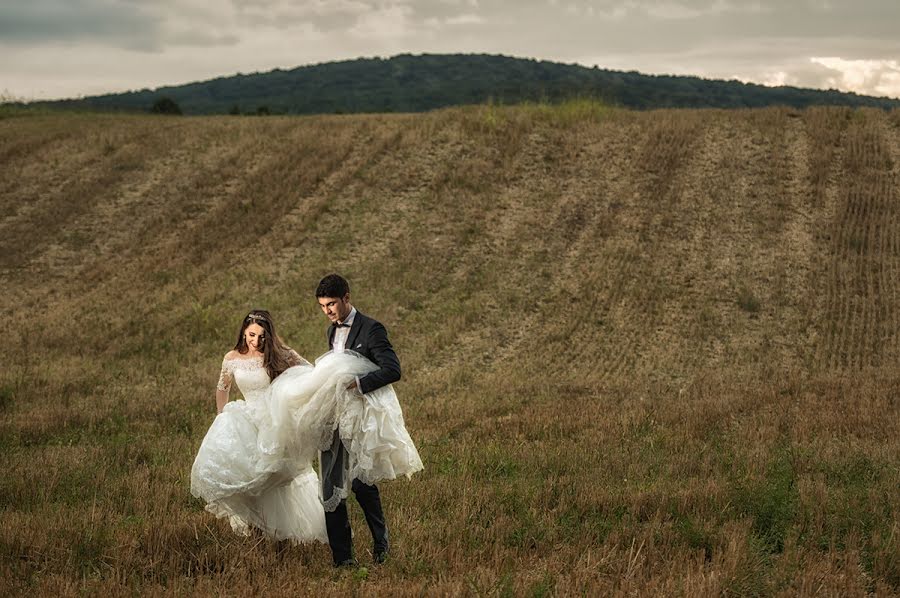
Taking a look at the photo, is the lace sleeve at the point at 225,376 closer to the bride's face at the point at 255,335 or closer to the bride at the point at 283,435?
the bride at the point at 283,435

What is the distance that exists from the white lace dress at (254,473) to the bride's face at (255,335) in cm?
15

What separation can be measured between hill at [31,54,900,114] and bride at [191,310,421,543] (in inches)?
3561

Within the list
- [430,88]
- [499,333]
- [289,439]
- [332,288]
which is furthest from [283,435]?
[430,88]

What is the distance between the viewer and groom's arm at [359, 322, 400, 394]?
682cm

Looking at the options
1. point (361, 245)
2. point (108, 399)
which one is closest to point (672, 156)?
point (361, 245)

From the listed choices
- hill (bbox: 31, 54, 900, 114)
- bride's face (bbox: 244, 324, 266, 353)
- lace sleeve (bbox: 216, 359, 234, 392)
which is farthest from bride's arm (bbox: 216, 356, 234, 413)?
hill (bbox: 31, 54, 900, 114)

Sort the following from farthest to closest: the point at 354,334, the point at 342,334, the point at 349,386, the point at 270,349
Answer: the point at 270,349 → the point at 342,334 → the point at 354,334 → the point at 349,386

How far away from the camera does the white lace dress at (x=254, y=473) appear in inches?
281

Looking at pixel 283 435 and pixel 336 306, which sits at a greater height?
pixel 336 306

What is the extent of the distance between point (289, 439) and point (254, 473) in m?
0.42

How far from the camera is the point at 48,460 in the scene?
10672 mm

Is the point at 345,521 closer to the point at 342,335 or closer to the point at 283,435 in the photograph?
the point at 283,435

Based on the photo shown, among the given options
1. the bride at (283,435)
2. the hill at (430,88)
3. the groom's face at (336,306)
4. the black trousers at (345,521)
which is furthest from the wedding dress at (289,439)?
the hill at (430,88)

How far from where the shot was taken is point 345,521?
7.14m
